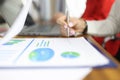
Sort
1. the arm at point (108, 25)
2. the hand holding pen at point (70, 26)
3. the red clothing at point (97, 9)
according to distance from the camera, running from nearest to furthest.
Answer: the hand holding pen at point (70, 26) < the arm at point (108, 25) < the red clothing at point (97, 9)

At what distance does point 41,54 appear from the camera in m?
0.40

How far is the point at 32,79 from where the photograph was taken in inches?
12.7

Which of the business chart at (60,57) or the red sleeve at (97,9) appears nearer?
the business chart at (60,57)

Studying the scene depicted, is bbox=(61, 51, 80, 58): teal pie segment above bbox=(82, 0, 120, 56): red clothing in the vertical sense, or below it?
above

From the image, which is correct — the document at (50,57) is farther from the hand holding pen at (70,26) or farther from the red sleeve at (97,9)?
the red sleeve at (97,9)

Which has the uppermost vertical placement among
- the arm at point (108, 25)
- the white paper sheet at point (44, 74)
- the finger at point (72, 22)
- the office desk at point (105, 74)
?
the white paper sheet at point (44, 74)

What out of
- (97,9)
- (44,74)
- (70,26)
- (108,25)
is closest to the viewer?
(44,74)

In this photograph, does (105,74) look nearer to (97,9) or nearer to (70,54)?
(70,54)

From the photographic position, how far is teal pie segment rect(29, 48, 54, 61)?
38 centimetres

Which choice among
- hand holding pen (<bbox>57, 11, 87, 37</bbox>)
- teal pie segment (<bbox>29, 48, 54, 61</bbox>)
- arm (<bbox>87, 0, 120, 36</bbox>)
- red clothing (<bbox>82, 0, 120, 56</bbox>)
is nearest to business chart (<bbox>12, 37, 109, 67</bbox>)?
teal pie segment (<bbox>29, 48, 54, 61</bbox>)

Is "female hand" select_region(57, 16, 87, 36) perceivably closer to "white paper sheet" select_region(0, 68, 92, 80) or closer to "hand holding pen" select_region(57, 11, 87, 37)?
"hand holding pen" select_region(57, 11, 87, 37)

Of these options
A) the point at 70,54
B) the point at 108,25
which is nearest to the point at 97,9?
the point at 108,25

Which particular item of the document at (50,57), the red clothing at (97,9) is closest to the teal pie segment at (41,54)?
the document at (50,57)

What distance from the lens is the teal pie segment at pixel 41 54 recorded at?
0.38 m
